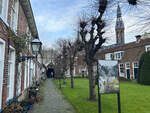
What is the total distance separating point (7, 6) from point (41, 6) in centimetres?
394

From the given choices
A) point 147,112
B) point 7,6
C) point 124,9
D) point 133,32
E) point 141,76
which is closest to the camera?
point 133,32

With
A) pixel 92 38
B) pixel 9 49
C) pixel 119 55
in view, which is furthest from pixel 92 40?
pixel 119 55

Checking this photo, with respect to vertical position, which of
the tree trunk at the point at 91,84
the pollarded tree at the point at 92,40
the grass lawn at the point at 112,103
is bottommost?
the grass lawn at the point at 112,103

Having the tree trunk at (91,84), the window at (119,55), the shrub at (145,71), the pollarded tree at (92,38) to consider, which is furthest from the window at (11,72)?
the window at (119,55)

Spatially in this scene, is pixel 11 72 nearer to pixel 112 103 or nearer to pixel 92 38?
pixel 92 38

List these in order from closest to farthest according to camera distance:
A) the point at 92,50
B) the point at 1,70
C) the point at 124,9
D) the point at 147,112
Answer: the point at 124,9 → the point at 1,70 → the point at 147,112 → the point at 92,50

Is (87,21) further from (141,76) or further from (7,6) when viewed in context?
(141,76)

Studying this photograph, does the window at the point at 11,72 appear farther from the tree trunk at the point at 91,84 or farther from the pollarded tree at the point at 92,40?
the tree trunk at the point at 91,84

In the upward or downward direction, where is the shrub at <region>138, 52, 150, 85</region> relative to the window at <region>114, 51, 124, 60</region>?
downward

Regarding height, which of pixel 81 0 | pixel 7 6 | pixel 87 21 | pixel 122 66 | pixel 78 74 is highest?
pixel 87 21

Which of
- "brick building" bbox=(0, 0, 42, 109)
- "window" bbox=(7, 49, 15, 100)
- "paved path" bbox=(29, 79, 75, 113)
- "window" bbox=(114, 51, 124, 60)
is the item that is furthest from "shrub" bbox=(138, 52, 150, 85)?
"window" bbox=(7, 49, 15, 100)

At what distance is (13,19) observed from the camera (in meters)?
5.67

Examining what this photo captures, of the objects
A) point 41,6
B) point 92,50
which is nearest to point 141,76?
point 92,50

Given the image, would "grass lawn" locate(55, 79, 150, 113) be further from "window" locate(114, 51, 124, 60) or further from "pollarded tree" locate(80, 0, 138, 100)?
"window" locate(114, 51, 124, 60)
